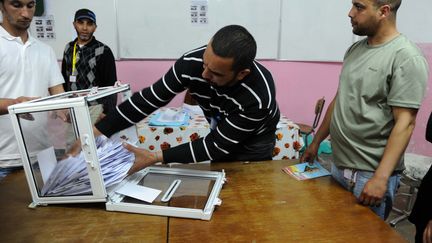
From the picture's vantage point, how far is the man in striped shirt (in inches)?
44.0

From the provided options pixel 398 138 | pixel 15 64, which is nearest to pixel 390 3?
pixel 398 138

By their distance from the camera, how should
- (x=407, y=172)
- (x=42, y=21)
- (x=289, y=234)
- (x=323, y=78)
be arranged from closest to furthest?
(x=289, y=234) < (x=407, y=172) < (x=42, y=21) < (x=323, y=78)

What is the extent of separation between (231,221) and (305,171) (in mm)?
504

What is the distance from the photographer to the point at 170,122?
2.47m

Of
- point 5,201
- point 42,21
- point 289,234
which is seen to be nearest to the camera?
point 289,234

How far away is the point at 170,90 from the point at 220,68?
0.27m

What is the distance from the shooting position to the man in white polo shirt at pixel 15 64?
4.66 ft

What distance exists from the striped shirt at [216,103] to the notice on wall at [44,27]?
246 centimetres

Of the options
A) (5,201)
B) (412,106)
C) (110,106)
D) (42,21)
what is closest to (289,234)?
(412,106)

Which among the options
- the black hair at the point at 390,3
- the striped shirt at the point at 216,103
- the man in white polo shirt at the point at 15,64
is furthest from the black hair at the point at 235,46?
the man in white polo shirt at the point at 15,64

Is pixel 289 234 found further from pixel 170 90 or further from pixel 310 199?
pixel 170 90

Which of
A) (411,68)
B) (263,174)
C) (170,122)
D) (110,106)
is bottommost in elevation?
(170,122)

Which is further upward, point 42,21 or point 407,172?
point 42,21

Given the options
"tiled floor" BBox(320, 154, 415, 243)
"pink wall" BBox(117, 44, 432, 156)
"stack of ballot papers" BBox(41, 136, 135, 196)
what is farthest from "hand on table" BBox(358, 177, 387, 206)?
"pink wall" BBox(117, 44, 432, 156)
